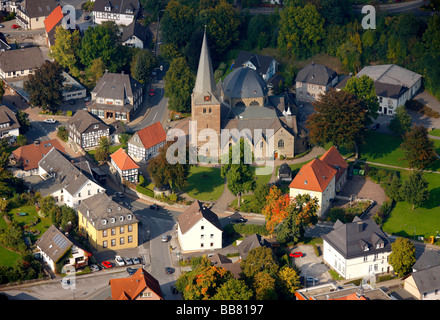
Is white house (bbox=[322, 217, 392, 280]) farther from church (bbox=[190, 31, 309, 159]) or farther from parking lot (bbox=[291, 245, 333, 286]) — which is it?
church (bbox=[190, 31, 309, 159])

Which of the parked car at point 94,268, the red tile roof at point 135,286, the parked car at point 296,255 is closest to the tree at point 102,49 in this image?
the parked car at point 94,268

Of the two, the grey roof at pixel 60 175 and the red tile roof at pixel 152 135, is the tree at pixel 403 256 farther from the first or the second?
the red tile roof at pixel 152 135

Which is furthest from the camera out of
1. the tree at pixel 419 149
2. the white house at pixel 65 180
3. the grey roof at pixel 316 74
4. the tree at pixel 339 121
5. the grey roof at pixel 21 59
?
the grey roof at pixel 21 59

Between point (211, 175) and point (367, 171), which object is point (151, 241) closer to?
point (211, 175)

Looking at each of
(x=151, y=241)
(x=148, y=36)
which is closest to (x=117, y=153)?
(x=151, y=241)

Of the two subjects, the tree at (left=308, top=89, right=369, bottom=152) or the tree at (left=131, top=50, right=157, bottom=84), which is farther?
the tree at (left=131, top=50, right=157, bottom=84)

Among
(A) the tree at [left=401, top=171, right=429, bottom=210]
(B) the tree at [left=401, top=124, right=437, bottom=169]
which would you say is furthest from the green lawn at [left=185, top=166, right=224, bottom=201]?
(B) the tree at [left=401, top=124, right=437, bottom=169]
